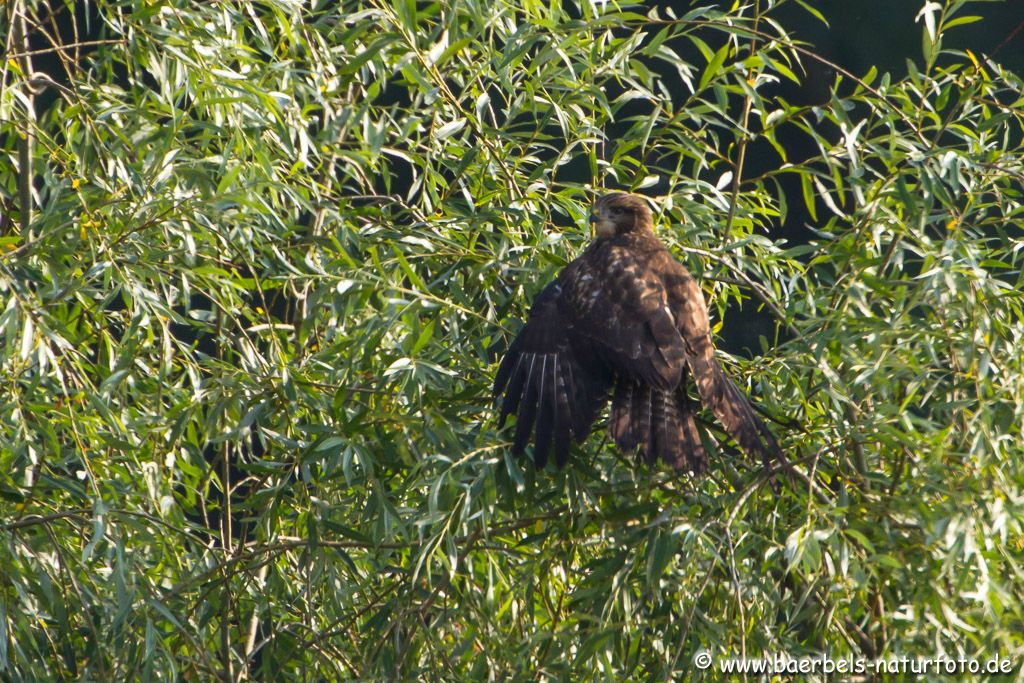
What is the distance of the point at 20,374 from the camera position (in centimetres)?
268

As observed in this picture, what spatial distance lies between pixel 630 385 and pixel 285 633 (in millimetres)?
946

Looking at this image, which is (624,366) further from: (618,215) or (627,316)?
(618,215)

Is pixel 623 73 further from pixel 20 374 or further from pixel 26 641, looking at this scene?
pixel 26 641

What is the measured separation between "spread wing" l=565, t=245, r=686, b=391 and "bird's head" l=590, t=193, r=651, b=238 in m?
0.20

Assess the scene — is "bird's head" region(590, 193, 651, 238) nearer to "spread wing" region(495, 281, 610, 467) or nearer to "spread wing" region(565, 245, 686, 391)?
"spread wing" region(565, 245, 686, 391)

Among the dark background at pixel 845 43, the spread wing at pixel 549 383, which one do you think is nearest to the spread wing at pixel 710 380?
the spread wing at pixel 549 383

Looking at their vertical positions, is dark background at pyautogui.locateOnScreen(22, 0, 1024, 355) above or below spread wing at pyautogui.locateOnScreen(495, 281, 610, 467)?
below

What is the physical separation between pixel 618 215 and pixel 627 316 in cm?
41

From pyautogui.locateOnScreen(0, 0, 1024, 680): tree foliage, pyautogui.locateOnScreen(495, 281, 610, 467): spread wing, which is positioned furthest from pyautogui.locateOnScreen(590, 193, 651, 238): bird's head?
pyautogui.locateOnScreen(495, 281, 610, 467): spread wing

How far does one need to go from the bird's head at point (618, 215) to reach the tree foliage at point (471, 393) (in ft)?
0.22

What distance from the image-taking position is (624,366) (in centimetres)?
256

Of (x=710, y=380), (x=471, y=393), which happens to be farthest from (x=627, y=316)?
(x=471, y=393)

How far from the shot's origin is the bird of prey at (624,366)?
7.89ft

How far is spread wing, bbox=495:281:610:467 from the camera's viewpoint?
2428 mm
